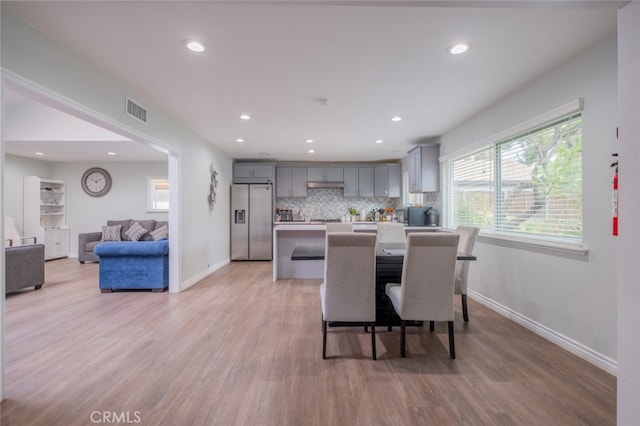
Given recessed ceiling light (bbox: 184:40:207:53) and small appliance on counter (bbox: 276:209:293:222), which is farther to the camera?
small appliance on counter (bbox: 276:209:293:222)

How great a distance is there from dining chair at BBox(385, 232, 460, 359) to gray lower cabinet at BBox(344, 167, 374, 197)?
16.4ft

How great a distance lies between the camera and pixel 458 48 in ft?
7.09

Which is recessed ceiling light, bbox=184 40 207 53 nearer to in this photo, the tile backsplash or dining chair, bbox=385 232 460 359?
dining chair, bbox=385 232 460 359

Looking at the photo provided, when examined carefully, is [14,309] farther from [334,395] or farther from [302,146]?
[302,146]

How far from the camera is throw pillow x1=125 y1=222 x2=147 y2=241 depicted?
5.91 m

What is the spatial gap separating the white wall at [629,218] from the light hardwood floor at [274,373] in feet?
1.69

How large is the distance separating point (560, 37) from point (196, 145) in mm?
4616

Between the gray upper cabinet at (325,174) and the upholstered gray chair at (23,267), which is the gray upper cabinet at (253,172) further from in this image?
the upholstered gray chair at (23,267)

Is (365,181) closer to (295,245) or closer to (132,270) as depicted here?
(295,245)

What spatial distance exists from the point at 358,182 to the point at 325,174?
2.79 feet

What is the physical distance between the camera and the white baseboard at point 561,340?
2034 millimetres

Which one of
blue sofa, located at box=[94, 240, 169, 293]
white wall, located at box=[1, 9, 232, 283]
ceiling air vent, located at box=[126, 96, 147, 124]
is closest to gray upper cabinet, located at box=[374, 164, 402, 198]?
white wall, located at box=[1, 9, 232, 283]

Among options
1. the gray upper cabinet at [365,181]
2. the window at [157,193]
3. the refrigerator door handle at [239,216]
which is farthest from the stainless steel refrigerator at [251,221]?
the gray upper cabinet at [365,181]

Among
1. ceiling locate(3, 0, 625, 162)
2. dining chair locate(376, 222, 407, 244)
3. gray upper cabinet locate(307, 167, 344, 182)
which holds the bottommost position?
dining chair locate(376, 222, 407, 244)
